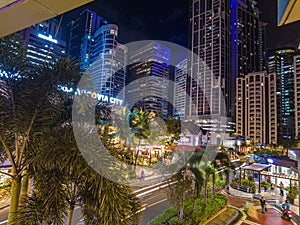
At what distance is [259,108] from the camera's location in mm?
78938

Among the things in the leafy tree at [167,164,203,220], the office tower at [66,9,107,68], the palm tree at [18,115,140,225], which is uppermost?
the office tower at [66,9,107,68]

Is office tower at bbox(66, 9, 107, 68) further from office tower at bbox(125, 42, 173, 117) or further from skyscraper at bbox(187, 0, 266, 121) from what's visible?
skyscraper at bbox(187, 0, 266, 121)

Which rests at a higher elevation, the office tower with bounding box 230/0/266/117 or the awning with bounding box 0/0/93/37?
the office tower with bounding box 230/0/266/117

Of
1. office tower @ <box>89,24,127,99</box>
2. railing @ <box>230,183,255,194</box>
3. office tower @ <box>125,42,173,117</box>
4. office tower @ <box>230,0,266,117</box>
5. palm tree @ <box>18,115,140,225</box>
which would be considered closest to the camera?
palm tree @ <box>18,115,140,225</box>

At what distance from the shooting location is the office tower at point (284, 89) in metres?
79.7

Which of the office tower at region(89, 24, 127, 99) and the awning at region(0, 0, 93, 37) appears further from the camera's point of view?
the office tower at region(89, 24, 127, 99)

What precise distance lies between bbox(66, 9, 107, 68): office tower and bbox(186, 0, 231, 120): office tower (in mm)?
48471

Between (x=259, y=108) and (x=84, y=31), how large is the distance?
290 feet

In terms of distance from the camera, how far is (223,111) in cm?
8569

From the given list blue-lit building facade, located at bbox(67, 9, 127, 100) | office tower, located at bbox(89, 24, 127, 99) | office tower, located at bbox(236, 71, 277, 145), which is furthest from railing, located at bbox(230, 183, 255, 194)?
office tower, located at bbox(89, 24, 127, 99)

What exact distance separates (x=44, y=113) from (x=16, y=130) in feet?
1.76

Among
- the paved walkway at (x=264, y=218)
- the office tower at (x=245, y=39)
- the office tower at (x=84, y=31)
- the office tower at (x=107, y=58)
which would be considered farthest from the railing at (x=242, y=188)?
the office tower at (x=84, y=31)

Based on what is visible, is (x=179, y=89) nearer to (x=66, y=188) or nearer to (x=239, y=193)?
(x=239, y=193)

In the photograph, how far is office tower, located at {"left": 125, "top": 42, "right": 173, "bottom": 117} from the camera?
111125 millimetres
